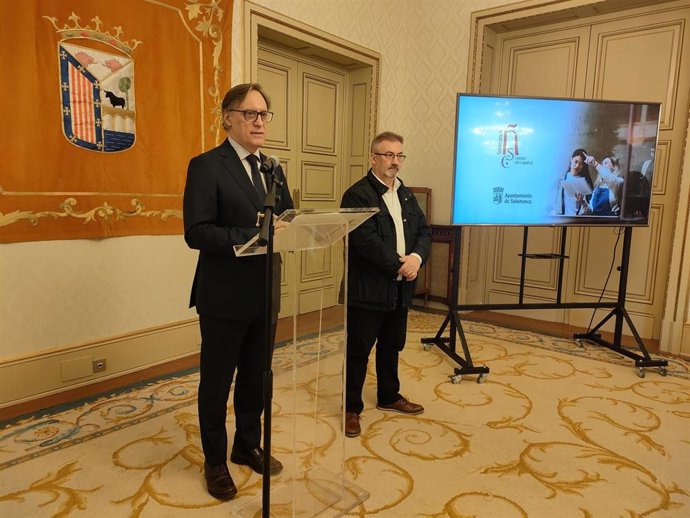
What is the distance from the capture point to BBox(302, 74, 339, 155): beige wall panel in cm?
423

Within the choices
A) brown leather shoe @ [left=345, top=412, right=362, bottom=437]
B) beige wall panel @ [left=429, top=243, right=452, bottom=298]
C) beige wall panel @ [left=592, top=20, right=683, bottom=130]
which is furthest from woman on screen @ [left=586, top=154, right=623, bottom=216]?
brown leather shoe @ [left=345, top=412, right=362, bottom=437]

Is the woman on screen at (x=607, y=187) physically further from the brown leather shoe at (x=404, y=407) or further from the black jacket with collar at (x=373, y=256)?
the brown leather shoe at (x=404, y=407)

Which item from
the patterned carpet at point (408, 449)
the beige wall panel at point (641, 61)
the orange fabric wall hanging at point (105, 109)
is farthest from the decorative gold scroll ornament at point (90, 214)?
the beige wall panel at point (641, 61)

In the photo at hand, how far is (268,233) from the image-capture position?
123 centimetres

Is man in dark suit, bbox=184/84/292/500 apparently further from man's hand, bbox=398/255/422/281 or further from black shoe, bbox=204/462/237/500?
man's hand, bbox=398/255/422/281

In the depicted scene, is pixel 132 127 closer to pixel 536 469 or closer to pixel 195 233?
pixel 195 233

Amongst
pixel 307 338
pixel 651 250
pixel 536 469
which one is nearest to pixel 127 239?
pixel 307 338

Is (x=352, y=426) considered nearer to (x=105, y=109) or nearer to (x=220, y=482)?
(x=220, y=482)

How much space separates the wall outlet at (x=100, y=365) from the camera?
277cm

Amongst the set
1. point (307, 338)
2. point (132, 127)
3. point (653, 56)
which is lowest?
point (307, 338)

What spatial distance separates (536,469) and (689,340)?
2.20 metres

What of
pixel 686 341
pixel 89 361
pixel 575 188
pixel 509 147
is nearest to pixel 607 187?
pixel 575 188

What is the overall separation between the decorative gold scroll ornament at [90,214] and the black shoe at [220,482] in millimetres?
1511

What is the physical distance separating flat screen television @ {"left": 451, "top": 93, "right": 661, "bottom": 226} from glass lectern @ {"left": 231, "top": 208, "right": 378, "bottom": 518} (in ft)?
5.42
